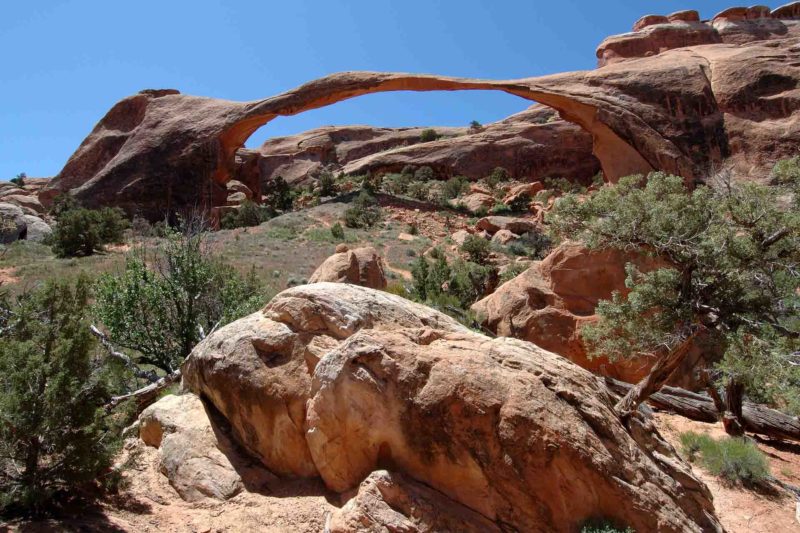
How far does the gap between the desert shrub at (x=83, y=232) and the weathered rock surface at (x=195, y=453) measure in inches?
765

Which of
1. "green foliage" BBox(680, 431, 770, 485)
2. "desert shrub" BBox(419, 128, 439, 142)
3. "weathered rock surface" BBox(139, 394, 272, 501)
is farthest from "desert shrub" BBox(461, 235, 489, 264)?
"desert shrub" BBox(419, 128, 439, 142)

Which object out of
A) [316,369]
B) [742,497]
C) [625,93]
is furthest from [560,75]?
[316,369]

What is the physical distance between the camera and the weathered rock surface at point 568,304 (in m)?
9.80

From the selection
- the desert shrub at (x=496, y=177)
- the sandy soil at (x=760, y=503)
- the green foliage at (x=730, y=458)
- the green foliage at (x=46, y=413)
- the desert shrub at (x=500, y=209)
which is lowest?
the sandy soil at (x=760, y=503)

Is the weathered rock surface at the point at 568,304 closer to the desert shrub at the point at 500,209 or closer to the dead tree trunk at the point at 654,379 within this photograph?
the dead tree trunk at the point at 654,379

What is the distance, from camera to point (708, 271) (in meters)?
6.48

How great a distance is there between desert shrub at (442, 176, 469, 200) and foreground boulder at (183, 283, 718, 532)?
24.6 metres

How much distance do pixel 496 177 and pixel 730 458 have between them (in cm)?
2551

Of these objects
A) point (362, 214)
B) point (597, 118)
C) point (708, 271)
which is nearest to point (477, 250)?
point (362, 214)

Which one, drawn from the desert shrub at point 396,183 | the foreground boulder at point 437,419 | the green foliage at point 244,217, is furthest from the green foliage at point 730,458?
the desert shrub at point 396,183

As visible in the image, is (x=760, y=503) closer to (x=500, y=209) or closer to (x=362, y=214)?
(x=362, y=214)

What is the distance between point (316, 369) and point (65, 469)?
80.2 inches

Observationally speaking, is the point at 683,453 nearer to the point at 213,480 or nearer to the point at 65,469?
the point at 213,480

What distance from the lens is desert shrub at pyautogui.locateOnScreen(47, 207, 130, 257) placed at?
22.1 metres
